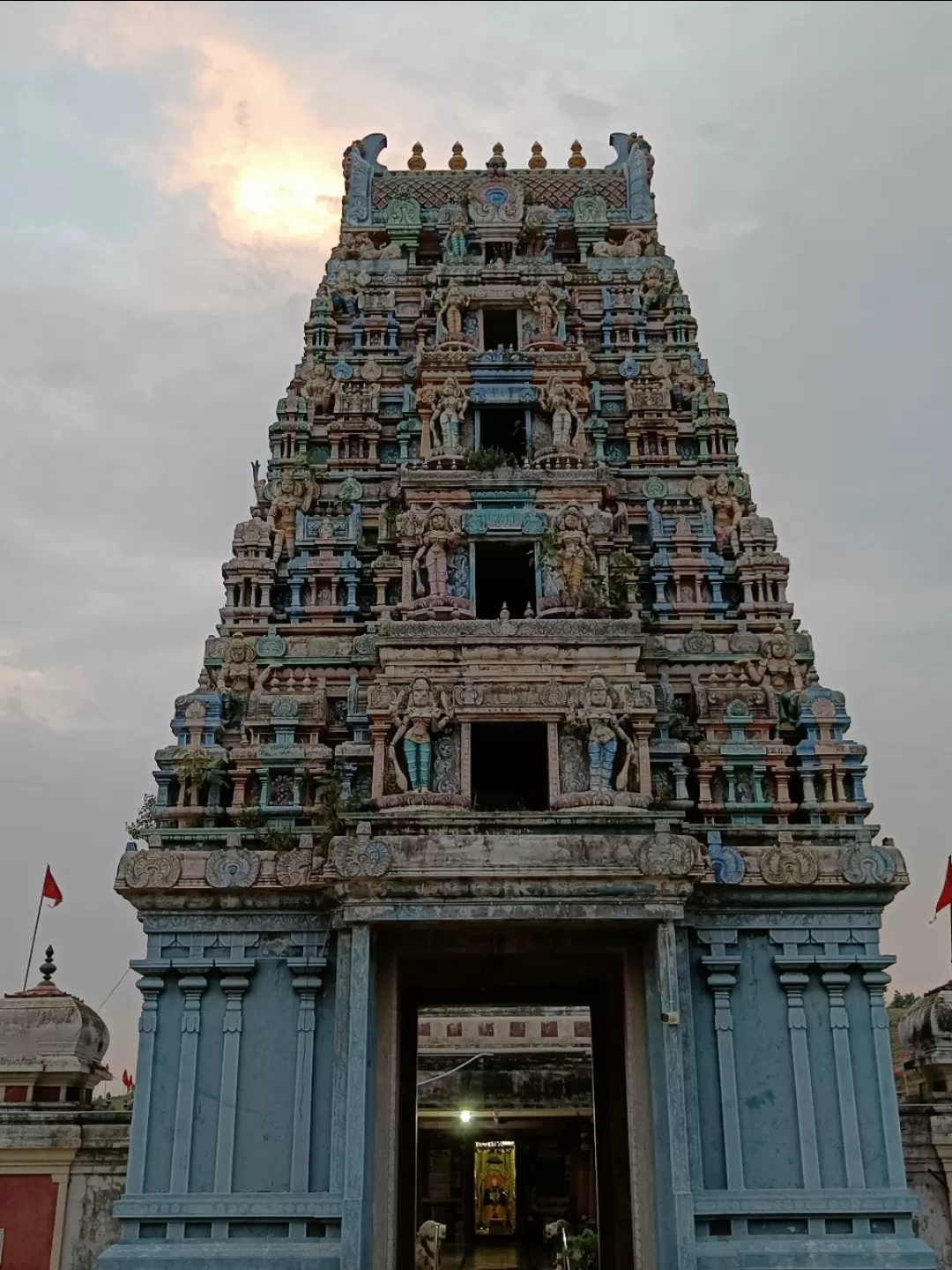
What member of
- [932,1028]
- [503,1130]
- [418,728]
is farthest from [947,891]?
[503,1130]

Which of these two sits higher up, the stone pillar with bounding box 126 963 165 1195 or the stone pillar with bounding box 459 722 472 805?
the stone pillar with bounding box 459 722 472 805

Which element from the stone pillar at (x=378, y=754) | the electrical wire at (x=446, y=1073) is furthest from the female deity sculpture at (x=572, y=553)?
the electrical wire at (x=446, y=1073)

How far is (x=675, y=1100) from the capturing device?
45.7ft

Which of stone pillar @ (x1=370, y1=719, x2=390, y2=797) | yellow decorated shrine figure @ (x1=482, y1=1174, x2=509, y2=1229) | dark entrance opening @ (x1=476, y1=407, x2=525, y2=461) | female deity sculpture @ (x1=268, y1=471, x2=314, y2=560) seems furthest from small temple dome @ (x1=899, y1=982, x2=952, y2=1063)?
yellow decorated shrine figure @ (x1=482, y1=1174, x2=509, y2=1229)

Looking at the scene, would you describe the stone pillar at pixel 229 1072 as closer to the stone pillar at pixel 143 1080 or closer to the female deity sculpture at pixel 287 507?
the stone pillar at pixel 143 1080

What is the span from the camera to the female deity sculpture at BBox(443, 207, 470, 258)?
23500 mm

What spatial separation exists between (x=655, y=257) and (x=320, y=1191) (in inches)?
685

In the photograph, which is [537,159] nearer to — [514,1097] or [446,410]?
[446,410]

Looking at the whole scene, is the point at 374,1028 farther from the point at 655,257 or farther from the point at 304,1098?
the point at 655,257

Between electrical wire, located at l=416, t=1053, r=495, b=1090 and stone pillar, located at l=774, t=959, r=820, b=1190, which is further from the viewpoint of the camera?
electrical wire, located at l=416, t=1053, r=495, b=1090

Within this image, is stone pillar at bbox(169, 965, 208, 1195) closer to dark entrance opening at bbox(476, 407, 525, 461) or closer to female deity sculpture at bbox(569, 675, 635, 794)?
female deity sculpture at bbox(569, 675, 635, 794)

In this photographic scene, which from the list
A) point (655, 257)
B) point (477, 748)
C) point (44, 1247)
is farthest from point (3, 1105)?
point (655, 257)

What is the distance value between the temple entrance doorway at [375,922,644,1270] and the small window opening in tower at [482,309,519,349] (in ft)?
37.3

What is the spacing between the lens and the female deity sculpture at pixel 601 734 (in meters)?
16.3
